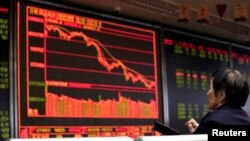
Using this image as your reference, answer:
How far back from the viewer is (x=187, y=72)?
3.46 m

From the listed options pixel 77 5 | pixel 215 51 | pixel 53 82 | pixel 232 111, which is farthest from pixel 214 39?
pixel 232 111

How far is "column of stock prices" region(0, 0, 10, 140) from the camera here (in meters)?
2.38

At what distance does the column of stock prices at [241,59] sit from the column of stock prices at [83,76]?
3.23 feet

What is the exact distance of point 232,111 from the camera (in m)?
1.38

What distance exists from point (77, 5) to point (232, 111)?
1.61 metres

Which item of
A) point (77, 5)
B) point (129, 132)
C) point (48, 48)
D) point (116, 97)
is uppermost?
point (77, 5)

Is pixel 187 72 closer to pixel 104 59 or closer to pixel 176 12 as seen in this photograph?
pixel 176 12

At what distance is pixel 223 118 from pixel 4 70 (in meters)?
1.42

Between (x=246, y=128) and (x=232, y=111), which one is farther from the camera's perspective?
(x=232, y=111)

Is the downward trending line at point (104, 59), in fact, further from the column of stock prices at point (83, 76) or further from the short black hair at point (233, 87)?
the short black hair at point (233, 87)

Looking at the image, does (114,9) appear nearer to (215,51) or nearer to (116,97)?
(116,97)

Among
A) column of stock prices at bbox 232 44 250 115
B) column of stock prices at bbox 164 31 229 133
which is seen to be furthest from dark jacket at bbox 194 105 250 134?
column of stock prices at bbox 232 44 250 115

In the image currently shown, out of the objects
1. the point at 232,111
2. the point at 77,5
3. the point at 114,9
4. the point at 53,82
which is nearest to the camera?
the point at 232,111

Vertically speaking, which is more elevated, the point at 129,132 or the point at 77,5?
the point at 77,5
